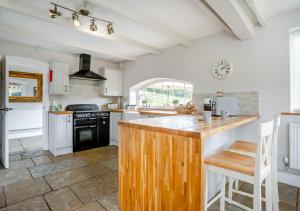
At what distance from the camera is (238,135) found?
2764 mm

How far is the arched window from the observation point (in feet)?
13.1

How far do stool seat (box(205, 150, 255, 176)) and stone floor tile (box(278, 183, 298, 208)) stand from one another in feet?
3.54

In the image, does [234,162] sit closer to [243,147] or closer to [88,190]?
[243,147]

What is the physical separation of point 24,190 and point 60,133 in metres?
1.53

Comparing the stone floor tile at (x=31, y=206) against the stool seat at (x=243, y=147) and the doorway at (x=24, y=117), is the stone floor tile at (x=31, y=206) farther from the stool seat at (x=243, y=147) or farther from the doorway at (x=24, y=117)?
the stool seat at (x=243, y=147)

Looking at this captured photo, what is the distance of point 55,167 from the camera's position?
114 inches

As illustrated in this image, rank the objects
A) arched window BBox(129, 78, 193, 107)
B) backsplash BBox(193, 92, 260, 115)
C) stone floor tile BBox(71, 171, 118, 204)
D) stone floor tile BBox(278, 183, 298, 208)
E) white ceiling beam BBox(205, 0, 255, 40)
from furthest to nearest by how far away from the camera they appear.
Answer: arched window BBox(129, 78, 193, 107) → backsplash BBox(193, 92, 260, 115) → stone floor tile BBox(71, 171, 118, 204) → stone floor tile BBox(278, 183, 298, 208) → white ceiling beam BBox(205, 0, 255, 40)

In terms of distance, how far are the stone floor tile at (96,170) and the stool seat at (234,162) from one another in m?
1.91

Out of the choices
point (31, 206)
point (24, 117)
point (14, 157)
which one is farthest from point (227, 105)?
point (24, 117)

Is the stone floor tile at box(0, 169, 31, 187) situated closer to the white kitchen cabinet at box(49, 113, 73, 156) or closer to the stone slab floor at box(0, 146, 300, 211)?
the stone slab floor at box(0, 146, 300, 211)

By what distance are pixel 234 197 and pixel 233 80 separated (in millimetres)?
1811

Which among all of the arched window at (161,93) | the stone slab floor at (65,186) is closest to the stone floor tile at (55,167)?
the stone slab floor at (65,186)

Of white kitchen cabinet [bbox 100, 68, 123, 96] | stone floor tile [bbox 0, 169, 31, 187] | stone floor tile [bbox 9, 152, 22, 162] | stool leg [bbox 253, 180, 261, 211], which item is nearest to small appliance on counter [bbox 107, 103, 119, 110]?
white kitchen cabinet [bbox 100, 68, 123, 96]

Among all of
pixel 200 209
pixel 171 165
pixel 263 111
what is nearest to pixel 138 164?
pixel 171 165
